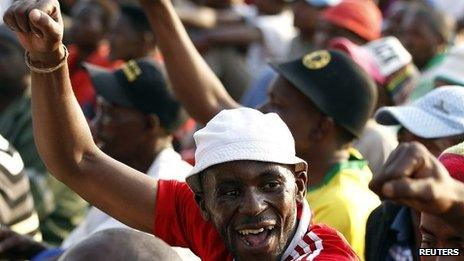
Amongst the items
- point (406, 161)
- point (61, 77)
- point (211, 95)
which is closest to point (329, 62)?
point (211, 95)

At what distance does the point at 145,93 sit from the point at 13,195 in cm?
127

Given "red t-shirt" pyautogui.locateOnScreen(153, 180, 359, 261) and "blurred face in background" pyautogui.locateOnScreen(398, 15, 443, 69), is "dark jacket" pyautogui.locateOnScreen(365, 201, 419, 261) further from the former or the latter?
"blurred face in background" pyautogui.locateOnScreen(398, 15, 443, 69)

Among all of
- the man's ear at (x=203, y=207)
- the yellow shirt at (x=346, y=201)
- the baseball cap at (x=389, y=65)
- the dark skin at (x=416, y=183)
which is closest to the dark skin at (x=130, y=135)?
the yellow shirt at (x=346, y=201)

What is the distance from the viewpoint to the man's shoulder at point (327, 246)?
3799mm

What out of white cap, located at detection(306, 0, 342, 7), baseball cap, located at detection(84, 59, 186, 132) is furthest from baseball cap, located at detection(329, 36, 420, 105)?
white cap, located at detection(306, 0, 342, 7)

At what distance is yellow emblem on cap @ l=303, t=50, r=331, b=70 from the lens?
5.56 m

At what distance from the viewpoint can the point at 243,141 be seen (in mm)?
3836

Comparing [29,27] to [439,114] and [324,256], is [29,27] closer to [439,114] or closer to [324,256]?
[324,256]

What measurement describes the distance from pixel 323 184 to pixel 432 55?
342cm

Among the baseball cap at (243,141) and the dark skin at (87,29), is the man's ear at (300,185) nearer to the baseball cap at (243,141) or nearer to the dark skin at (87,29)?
the baseball cap at (243,141)

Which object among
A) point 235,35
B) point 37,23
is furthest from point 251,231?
point 235,35

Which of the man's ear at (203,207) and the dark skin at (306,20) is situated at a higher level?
the man's ear at (203,207)

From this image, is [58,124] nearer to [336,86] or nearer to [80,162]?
[80,162]

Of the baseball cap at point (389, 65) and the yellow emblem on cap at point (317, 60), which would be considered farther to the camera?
the baseball cap at point (389, 65)
